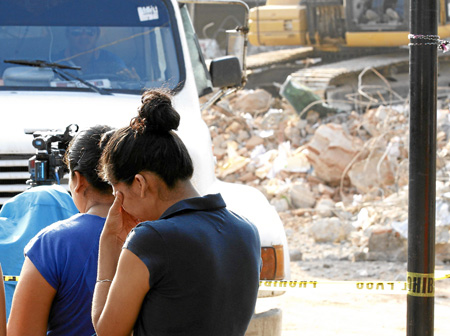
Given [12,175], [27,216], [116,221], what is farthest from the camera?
[12,175]

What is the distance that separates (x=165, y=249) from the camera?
6.82ft

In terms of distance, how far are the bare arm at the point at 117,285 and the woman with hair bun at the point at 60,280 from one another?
0.71ft

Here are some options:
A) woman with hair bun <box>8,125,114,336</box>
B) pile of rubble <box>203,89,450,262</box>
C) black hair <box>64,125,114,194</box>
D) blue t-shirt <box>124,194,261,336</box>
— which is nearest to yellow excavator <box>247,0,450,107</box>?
pile of rubble <box>203,89,450,262</box>

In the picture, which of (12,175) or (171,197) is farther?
(12,175)

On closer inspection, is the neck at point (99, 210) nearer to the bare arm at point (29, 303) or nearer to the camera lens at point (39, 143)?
the bare arm at point (29, 303)

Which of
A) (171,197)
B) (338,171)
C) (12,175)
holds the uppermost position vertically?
(171,197)

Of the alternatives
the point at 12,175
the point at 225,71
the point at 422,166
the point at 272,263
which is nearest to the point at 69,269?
the point at 272,263

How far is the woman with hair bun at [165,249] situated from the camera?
209 cm

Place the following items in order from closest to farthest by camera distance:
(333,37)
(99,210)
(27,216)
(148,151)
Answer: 1. (148,151)
2. (99,210)
3. (27,216)
4. (333,37)

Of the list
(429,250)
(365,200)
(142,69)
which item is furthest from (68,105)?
(365,200)

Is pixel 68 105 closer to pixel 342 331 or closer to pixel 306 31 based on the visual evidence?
pixel 342 331

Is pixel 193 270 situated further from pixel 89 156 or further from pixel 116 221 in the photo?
pixel 89 156

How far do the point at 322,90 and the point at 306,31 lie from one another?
273 centimetres

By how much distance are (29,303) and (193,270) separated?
59 cm
